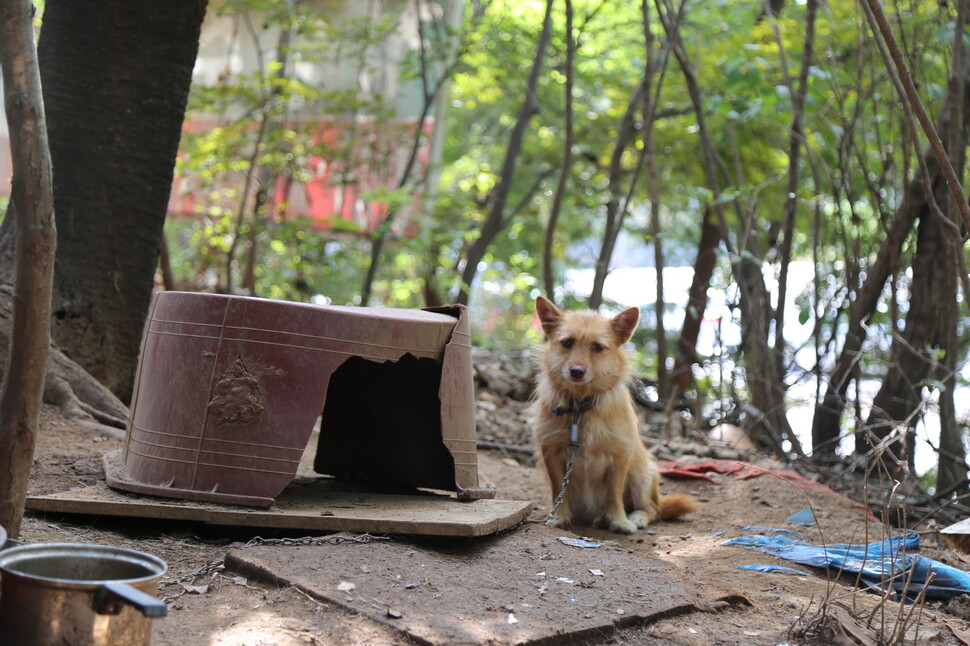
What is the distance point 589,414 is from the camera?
5496 millimetres

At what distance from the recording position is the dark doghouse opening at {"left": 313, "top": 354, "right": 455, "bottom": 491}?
5051 mm

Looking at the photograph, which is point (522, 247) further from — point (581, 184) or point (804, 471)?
point (804, 471)

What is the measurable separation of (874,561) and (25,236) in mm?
4118

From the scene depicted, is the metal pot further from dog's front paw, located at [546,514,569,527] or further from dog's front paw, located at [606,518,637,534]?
dog's front paw, located at [606,518,637,534]

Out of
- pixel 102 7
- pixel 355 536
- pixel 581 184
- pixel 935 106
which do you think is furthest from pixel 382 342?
pixel 581 184

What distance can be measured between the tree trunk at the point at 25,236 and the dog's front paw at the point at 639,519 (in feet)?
12.2

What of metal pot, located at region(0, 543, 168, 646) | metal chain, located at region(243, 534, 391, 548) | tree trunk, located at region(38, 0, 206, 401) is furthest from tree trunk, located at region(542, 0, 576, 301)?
metal pot, located at region(0, 543, 168, 646)

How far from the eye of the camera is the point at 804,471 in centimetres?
769

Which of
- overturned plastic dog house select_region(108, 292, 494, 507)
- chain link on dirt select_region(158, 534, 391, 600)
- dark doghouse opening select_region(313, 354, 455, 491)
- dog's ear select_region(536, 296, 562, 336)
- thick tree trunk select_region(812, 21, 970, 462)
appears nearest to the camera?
chain link on dirt select_region(158, 534, 391, 600)

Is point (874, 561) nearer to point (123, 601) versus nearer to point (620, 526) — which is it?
point (620, 526)

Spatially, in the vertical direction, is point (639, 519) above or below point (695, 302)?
below

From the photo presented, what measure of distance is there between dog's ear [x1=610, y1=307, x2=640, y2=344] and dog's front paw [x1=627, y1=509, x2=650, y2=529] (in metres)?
1.09

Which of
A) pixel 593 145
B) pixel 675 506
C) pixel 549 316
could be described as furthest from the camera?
pixel 593 145

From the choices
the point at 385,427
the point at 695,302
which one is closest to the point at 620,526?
the point at 385,427
